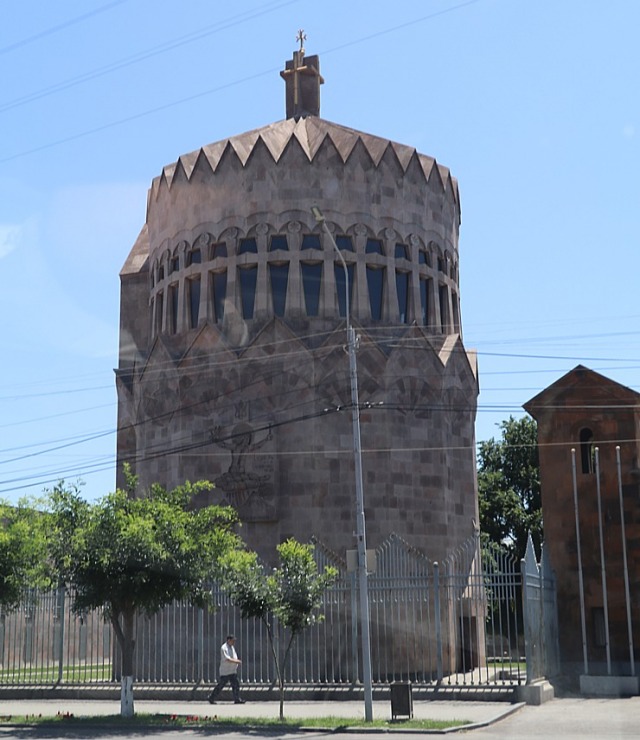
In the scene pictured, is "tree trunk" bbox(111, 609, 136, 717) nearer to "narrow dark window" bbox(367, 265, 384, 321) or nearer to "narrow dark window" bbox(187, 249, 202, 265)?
"narrow dark window" bbox(367, 265, 384, 321)

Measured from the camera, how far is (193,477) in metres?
34.3

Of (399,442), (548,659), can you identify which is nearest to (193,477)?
(399,442)

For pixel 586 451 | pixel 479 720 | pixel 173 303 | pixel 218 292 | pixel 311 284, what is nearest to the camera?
pixel 479 720

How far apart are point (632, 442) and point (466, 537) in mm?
9134

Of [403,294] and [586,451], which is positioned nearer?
[586,451]

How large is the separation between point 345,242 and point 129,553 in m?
16.7

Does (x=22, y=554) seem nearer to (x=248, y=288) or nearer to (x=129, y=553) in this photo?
(x=129, y=553)

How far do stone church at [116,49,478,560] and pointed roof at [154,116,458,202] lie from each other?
80 mm

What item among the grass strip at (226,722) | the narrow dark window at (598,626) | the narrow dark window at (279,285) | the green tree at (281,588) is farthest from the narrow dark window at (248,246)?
the grass strip at (226,722)

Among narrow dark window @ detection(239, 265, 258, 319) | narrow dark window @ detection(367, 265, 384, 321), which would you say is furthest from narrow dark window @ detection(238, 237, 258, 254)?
narrow dark window @ detection(367, 265, 384, 321)

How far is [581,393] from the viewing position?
2897cm

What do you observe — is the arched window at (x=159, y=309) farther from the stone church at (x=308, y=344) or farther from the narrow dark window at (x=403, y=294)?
the narrow dark window at (x=403, y=294)

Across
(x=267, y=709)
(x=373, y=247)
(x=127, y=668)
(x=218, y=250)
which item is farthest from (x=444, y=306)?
(x=127, y=668)

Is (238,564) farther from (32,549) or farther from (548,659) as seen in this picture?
(548,659)
